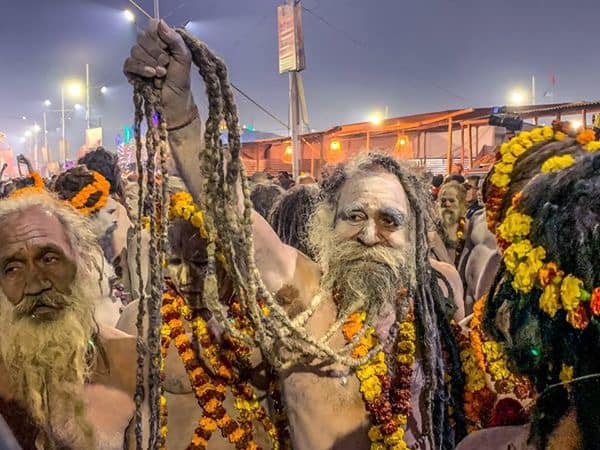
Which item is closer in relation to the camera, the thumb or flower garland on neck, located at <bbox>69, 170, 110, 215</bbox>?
the thumb

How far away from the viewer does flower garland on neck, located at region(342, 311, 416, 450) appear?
7.84 feet

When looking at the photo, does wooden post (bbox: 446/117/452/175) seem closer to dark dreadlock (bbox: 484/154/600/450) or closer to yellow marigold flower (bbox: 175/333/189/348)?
yellow marigold flower (bbox: 175/333/189/348)

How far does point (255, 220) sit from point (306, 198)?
1.40 m

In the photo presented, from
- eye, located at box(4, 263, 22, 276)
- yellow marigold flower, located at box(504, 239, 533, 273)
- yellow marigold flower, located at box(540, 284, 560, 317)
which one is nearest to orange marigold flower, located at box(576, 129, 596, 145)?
yellow marigold flower, located at box(504, 239, 533, 273)

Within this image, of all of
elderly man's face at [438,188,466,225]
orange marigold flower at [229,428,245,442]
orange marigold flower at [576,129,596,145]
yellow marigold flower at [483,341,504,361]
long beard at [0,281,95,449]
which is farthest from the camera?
elderly man's face at [438,188,466,225]

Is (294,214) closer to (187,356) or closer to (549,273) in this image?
(187,356)

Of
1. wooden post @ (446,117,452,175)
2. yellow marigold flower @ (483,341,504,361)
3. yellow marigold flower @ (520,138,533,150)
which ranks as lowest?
yellow marigold flower @ (483,341,504,361)

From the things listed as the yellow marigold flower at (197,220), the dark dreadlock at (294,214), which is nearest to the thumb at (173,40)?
the yellow marigold flower at (197,220)

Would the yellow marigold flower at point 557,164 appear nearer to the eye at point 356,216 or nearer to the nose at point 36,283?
the eye at point 356,216

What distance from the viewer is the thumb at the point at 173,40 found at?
178 centimetres

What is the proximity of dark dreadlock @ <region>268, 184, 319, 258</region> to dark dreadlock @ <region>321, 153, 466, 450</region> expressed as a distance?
50 cm

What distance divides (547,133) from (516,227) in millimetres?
927

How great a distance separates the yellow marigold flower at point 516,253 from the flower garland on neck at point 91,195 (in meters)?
4.19

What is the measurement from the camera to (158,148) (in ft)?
5.74
